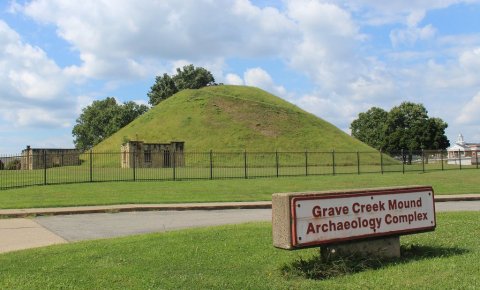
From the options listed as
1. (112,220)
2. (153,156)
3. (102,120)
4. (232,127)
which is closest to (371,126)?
(102,120)

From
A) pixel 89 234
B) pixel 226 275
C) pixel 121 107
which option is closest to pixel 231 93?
pixel 121 107

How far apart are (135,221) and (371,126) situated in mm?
105245

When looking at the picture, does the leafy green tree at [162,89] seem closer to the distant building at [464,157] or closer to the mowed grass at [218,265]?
the distant building at [464,157]

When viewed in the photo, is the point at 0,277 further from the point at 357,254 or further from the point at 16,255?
the point at 357,254

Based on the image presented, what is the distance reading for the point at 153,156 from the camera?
46750 millimetres

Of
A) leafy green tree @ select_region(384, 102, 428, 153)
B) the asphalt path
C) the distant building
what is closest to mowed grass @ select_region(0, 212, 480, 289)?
the asphalt path

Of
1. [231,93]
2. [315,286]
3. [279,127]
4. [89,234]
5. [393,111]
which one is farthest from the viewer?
[393,111]

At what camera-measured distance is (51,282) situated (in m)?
5.75

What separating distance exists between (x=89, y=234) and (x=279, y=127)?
4940 cm

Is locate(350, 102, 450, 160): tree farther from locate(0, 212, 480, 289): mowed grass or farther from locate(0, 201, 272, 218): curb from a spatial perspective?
locate(0, 212, 480, 289): mowed grass

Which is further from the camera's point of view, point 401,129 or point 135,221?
point 401,129

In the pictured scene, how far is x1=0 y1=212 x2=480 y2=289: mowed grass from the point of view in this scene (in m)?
5.44

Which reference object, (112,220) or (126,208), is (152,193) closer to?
(126,208)

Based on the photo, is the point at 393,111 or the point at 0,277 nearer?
the point at 0,277
